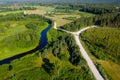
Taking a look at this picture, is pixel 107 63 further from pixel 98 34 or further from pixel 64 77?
pixel 98 34

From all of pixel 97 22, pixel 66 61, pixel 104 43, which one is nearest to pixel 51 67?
pixel 66 61

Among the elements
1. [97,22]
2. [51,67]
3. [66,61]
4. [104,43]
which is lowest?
[66,61]

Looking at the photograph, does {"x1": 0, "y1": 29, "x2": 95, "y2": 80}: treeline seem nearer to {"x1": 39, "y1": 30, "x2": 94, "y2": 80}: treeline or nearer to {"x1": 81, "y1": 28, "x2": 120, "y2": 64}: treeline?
{"x1": 39, "y1": 30, "x2": 94, "y2": 80}: treeline

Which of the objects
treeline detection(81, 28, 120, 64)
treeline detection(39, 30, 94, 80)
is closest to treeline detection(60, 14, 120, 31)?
treeline detection(81, 28, 120, 64)

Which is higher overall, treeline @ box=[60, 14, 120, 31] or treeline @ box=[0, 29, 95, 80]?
treeline @ box=[60, 14, 120, 31]

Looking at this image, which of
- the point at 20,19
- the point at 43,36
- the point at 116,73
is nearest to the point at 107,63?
the point at 116,73

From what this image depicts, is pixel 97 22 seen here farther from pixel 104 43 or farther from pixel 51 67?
pixel 51 67

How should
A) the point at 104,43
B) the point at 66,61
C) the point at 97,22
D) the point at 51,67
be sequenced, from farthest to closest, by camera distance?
the point at 97,22
the point at 104,43
the point at 66,61
the point at 51,67

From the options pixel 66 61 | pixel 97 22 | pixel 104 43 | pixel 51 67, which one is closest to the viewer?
pixel 51 67
